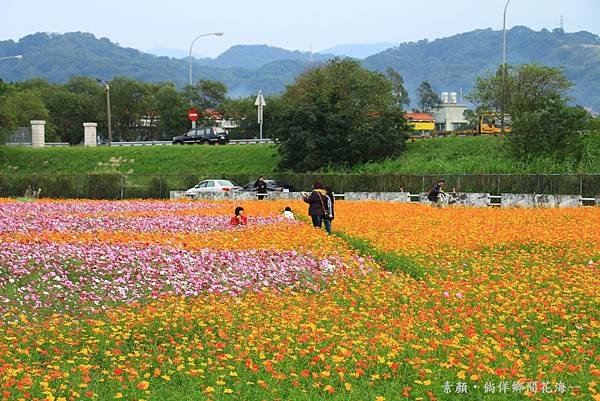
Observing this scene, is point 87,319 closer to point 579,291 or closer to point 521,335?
point 521,335

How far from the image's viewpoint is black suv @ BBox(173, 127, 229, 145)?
7431cm

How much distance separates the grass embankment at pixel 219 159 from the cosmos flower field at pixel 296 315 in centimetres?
3389

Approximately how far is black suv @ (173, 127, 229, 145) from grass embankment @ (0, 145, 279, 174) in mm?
5487

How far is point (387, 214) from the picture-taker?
3036 centimetres

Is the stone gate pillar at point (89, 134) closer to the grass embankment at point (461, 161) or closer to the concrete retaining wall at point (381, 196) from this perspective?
the grass embankment at point (461, 161)

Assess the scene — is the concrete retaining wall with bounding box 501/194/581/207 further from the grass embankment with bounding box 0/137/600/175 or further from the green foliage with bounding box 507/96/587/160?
the green foliage with bounding box 507/96/587/160

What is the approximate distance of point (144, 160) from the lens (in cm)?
6706

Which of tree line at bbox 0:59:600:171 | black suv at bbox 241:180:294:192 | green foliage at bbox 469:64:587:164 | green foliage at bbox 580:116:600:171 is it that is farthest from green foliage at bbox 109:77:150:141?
green foliage at bbox 580:116:600:171

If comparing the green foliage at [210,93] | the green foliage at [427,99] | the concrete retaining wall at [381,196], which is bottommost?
the concrete retaining wall at [381,196]

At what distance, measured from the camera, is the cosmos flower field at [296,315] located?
9.44 m

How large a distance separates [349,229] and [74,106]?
79092 mm

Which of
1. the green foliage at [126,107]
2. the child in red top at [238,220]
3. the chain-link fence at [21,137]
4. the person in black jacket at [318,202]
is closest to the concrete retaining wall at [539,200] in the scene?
the person in black jacket at [318,202]

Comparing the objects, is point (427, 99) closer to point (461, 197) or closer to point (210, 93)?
point (210, 93)

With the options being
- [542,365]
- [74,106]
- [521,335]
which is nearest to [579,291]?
[521,335]
